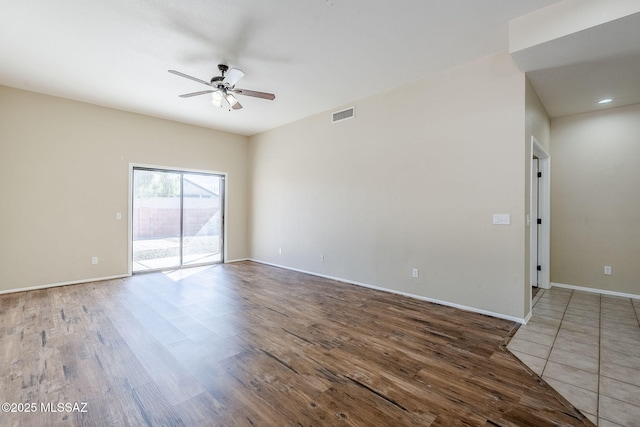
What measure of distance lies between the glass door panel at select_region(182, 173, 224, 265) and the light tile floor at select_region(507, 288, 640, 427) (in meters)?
5.98

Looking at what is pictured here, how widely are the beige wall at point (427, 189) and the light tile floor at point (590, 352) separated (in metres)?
0.48

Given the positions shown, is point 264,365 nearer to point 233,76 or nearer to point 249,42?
point 233,76

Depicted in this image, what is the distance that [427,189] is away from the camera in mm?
3883

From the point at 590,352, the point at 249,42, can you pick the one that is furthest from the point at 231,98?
the point at 590,352

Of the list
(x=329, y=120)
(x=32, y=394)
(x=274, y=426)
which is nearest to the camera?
(x=274, y=426)

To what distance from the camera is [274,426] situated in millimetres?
1663

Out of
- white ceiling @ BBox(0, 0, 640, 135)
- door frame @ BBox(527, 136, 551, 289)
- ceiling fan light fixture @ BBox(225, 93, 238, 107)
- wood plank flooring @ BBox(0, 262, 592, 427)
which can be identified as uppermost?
white ceiling @ BBox(0, 0, 640, 135)

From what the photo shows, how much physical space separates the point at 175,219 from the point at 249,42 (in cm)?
428

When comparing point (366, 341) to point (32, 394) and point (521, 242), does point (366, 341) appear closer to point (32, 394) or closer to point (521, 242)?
point (521, 242)

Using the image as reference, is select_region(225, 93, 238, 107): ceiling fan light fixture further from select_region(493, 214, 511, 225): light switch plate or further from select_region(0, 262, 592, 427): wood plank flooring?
select_region(493, 214, 511, 225): light switch plate

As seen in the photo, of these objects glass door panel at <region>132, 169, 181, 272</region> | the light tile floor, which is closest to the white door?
the light tile floor

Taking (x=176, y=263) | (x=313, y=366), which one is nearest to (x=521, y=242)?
(x=313, y=366)

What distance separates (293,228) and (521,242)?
4011 millimetres

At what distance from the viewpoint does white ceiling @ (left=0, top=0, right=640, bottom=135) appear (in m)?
2.54
